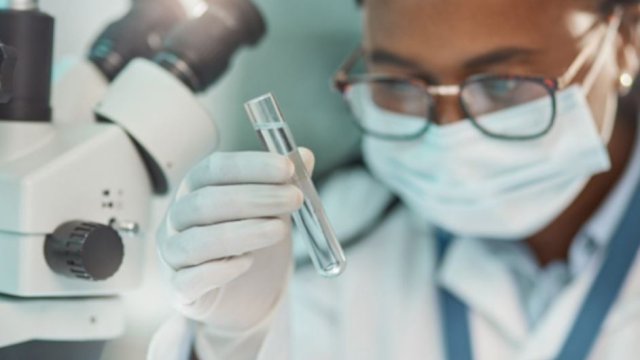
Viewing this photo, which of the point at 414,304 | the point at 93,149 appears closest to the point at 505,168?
the point at 414,304

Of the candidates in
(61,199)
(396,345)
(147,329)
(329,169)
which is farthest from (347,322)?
(61,199)

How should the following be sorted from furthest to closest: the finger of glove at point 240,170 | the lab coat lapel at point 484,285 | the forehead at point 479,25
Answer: the lab coat lapel at point 484,285
the forehead at point 479,25
the finger of glove at point 240,170

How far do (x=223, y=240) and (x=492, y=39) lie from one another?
1.73 ft

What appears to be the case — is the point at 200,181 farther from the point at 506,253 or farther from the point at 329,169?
the point at 506,253

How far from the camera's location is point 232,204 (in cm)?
66

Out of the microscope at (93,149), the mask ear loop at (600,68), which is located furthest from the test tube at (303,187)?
the mask ear loop at (600,68)

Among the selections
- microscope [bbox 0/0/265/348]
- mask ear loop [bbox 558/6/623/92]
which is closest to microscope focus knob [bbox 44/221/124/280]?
Answer: microscope [bbox 0/0/265/348]

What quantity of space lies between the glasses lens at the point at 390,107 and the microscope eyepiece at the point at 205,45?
330 mm

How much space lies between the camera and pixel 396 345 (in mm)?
1201

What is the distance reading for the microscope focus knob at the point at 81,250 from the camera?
2.14 feet

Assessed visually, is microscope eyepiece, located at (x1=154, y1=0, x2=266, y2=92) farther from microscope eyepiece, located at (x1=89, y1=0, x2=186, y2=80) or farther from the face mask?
the face mask

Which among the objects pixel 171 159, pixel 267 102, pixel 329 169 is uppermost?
pixel 267 102

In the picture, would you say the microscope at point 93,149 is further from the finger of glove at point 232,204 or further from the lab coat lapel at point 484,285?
the lab coat lapel at point 484,285

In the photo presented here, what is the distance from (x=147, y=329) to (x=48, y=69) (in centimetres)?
25
